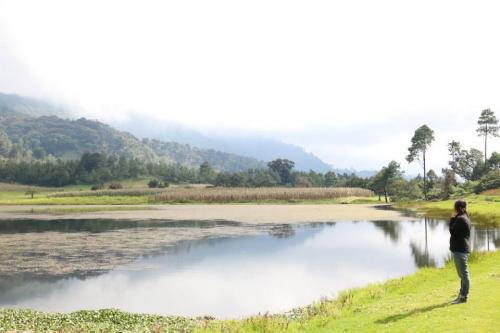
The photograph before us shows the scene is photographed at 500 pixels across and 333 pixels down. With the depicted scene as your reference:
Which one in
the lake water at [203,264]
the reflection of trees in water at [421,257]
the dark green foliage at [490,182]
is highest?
the dark green foliage at [490,182]

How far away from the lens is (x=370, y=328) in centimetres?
1664

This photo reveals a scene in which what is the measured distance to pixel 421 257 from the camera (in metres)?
42.4

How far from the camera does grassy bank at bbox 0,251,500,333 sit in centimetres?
1581

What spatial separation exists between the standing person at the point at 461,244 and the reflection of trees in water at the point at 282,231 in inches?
1672

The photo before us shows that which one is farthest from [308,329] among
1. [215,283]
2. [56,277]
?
[56,277]

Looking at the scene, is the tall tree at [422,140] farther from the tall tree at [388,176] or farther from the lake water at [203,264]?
the lake water at [203,264]

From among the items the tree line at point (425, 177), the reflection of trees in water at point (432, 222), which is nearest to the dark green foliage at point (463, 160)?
the tree line at point (425, 177)

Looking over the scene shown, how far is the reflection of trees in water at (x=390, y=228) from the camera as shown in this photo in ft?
190

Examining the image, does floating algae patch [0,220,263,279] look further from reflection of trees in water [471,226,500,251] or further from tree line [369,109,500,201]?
tree line [369,109,500,201]

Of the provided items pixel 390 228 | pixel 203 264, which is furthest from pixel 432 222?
pixel 203 264

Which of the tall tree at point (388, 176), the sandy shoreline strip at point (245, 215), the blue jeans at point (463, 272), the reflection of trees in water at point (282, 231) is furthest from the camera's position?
the tall tree at point (388, 176)

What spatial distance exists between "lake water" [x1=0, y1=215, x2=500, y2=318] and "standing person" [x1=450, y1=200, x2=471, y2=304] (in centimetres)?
1144

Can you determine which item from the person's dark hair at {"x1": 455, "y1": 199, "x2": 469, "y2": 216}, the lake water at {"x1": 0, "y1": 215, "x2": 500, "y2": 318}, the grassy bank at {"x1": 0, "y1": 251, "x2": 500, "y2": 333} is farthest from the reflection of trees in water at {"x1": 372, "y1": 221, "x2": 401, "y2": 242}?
the person's dark hair at {"x1": 455, "y1": 199, "x2": 469, "y2": 216}

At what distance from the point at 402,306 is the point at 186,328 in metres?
9.82
